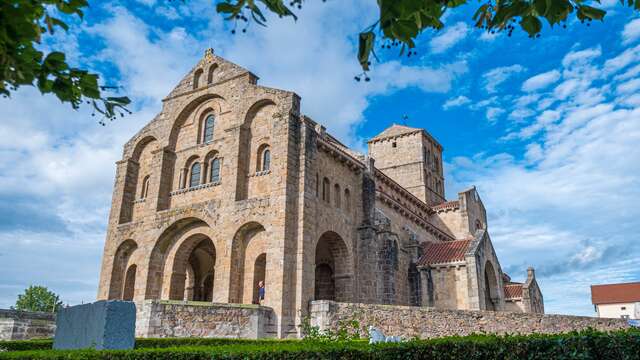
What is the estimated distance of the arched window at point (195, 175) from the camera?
93.0ft

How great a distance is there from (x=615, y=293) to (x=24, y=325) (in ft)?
257

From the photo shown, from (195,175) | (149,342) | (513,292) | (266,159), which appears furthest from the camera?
(513,292)

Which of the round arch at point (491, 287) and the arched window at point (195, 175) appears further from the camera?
the round arch at point (491, 287)

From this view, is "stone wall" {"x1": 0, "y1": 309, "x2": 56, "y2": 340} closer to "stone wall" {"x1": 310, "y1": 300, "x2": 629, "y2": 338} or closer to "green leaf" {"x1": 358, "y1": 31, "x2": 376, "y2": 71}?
"stone wall" {"x1": 310, "y1": 300, "x2": 629, "y2": 338}

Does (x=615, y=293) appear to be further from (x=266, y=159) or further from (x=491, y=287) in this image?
(x=266, y=159)

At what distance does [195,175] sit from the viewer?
28.6 metres

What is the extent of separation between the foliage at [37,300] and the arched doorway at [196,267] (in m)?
58.2

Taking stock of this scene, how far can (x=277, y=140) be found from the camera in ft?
80.5

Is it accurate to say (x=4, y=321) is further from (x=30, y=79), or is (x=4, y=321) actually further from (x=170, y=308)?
(x=30, y=79)

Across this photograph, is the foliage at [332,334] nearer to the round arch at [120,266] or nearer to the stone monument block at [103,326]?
the stone monument block at [103,326]

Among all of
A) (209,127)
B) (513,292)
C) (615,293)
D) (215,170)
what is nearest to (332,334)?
(215,170)

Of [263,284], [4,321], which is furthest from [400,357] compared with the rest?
[4,321]

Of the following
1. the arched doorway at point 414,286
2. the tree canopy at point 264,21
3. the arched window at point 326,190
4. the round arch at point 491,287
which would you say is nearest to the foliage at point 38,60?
the tree canopy at point 264,21

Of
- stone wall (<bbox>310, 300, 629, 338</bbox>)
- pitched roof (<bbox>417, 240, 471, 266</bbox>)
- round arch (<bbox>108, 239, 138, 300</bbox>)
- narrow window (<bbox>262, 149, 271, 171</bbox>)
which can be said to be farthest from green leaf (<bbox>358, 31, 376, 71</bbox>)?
pitched roof (<bbox>417, 240, 471, 266</bbox>)
